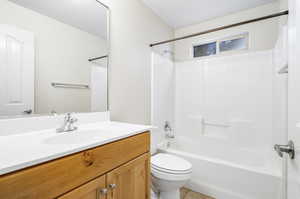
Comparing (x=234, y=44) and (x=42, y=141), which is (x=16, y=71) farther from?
(x=234, y=44)

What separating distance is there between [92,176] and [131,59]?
4.13 ft

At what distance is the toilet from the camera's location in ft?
4.21

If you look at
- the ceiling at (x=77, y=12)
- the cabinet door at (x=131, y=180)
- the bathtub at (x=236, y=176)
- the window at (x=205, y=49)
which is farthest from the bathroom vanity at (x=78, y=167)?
the window at (x=205, y=49)

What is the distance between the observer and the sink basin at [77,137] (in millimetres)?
828

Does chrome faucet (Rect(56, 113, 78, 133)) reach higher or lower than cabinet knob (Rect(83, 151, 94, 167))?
higher

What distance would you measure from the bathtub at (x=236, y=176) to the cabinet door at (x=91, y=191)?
1.36 m

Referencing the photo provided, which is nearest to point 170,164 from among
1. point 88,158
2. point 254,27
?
point 88,158

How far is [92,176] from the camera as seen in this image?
0.65m

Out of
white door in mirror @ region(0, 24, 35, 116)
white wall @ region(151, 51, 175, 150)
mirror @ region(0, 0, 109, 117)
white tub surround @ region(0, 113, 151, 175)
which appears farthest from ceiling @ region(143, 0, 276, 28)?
white tub surround @ region(0, 113, 151, 175)

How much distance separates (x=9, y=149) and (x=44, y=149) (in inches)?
5.8

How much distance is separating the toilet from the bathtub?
46 centimetres

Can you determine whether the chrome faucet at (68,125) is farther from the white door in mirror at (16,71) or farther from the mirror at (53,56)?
the white door in mirror at (16,71)

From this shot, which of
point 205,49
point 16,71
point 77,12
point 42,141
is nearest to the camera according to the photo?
point 42,141

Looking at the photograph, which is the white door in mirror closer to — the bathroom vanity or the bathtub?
the bathroom vanity
